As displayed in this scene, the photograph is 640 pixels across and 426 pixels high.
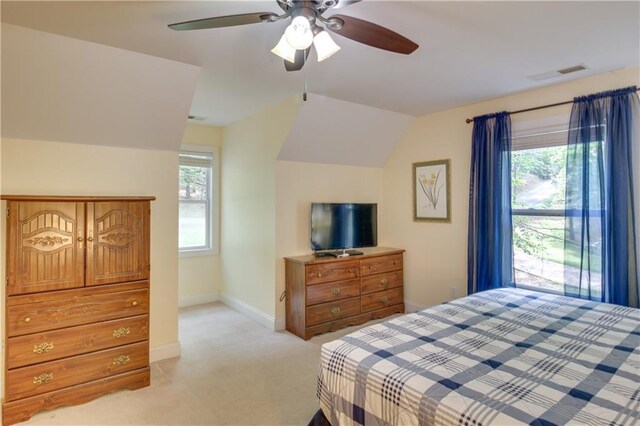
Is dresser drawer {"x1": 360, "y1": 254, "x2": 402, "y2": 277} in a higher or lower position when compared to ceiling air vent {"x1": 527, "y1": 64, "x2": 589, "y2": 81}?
lower

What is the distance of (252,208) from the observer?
439 cm

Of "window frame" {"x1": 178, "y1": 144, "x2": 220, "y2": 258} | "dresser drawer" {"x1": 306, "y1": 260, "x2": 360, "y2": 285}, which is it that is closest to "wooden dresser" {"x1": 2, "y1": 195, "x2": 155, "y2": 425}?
"dresser drawer" {"x1": 306, "y1": 260, "x2": 360, "y2": 285}

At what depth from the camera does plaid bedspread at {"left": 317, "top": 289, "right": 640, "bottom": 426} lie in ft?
4.33

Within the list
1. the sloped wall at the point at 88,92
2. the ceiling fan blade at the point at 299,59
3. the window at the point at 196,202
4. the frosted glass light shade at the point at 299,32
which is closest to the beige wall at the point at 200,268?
the window at the point at 196,202

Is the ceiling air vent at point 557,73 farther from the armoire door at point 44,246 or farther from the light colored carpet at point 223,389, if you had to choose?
the armoire door at point 44,246

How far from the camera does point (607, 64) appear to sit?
2.79 m

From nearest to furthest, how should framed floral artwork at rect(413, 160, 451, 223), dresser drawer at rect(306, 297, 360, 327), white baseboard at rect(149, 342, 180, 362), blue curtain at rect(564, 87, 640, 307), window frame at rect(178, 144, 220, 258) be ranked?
blue curtain at rect(564, 87, 640, 307), white baseboard at rect(149, 342, 180, 362), dresser drawer at rect(306, 297, 360, 327), framed floral artwork at rect(413, 160, 451, 223), window frame at rect(178, 144, 220, 258)

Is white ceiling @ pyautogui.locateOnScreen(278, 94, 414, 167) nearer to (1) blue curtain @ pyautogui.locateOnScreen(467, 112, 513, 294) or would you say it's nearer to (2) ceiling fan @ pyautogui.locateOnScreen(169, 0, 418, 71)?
(1) blue curtain @ pyautogui.locateOnScreen(467, 112, 513, 294)

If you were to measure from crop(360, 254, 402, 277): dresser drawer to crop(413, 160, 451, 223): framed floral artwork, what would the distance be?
608mm

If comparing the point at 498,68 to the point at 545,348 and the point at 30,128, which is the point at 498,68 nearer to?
the point at 545,348

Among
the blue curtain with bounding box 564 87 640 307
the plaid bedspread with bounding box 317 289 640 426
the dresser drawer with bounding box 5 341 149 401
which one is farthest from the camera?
the blue curtain with bounding box 564 87 640 307

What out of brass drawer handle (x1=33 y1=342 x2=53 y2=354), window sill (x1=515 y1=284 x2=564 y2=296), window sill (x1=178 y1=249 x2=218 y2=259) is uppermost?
window sill (x1=178 y1=249 x2=218 y2=259)

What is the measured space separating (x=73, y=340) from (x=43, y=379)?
11.3 inches

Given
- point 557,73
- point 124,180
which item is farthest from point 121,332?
point 557,73
